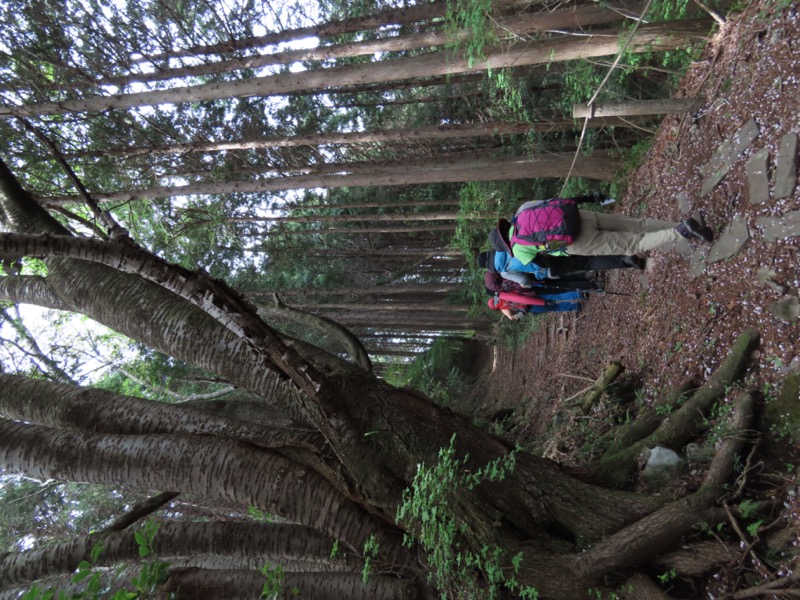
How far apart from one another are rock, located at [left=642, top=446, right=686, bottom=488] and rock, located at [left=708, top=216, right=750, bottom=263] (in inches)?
74.7

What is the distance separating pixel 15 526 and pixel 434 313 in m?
13.4

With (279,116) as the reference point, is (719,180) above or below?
below

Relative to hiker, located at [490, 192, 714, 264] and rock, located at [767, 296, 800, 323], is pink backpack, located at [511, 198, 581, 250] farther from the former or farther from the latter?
rock, located at [767, 296, 800, 323]

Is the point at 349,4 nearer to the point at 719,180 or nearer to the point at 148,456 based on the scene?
the point at 719,180

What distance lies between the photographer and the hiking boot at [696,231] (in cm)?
504

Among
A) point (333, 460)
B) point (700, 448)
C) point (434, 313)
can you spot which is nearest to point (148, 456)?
point (333, 460)

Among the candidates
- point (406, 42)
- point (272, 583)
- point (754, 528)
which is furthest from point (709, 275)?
point (406, 42)

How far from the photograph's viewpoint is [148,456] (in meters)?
4.05

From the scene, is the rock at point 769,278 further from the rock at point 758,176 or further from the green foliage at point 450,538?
the green foliage at point 450,538

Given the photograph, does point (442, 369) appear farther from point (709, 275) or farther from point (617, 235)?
point (709, 275)

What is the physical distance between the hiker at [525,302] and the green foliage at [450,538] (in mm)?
4299

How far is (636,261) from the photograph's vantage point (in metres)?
6.61

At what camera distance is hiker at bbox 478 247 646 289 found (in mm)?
6457

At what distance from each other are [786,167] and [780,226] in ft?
1.59
